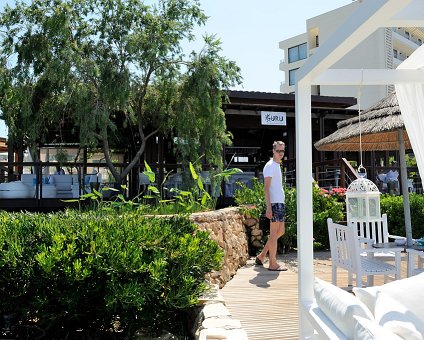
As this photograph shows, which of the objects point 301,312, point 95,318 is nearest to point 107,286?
point 95,318

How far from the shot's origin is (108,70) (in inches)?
401

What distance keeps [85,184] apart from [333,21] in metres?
27.5

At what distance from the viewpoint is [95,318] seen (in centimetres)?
368

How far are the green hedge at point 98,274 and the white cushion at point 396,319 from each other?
1.52 meters

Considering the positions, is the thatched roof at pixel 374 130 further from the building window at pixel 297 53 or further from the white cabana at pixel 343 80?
the building window at pixel 297 53

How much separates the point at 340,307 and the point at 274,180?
4.07 meters

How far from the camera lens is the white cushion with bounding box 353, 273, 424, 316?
8.30 feet

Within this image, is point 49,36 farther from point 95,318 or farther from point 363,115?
point 95,318

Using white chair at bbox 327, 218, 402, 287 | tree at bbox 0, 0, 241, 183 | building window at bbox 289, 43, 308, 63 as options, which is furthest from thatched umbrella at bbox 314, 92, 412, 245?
building window at bbox 289, 43, 308, 63

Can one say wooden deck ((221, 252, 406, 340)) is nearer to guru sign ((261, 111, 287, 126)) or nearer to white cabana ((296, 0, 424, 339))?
white cabana ((296, 0, 424, 339))

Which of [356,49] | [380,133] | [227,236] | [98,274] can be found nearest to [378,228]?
[380,133]

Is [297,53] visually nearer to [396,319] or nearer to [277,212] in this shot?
[277,212]

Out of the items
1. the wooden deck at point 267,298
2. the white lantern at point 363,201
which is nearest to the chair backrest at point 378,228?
the white lantern at point 363,201

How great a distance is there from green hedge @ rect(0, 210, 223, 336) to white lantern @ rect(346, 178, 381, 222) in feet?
8.29
